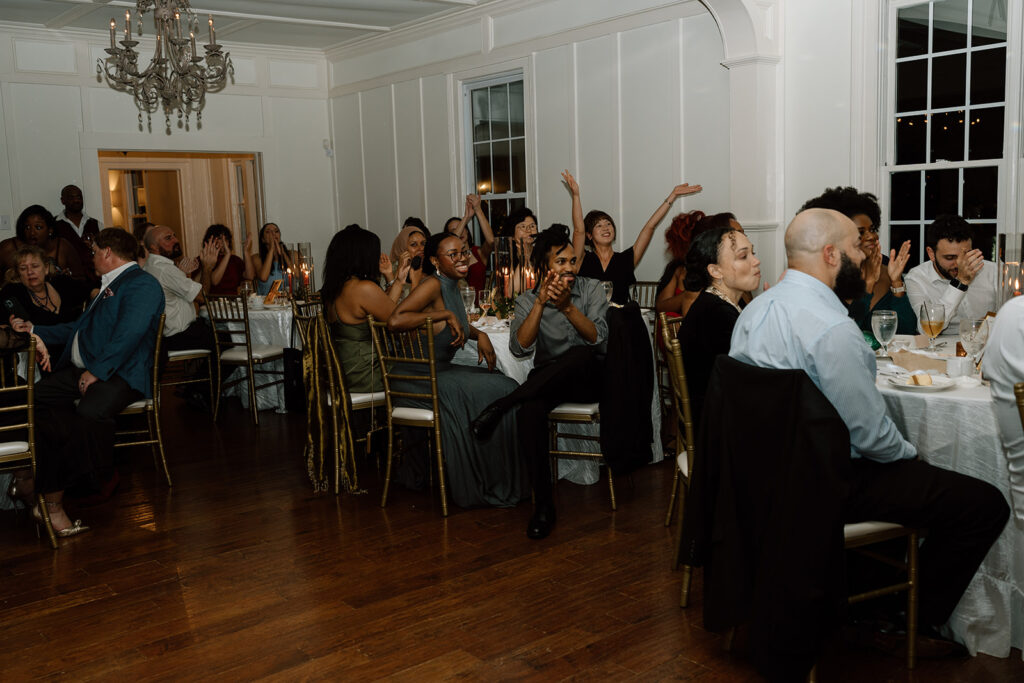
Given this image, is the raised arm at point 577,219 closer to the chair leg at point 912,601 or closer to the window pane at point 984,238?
the window pane at point 984,238

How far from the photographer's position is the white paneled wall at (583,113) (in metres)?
6.94

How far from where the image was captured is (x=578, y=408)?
436cm

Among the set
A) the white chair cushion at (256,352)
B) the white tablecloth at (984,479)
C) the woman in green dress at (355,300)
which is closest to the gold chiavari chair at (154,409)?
the woman in green dress at (355,300)

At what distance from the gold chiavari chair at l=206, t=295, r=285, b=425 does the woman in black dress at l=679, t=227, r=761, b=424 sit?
150 inches

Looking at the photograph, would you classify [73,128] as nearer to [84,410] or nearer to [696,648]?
[84,410]

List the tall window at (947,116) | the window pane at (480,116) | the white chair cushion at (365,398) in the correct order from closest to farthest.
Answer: the white chair cushion at (365,398) → the tall window at (947,116) → the window pane at (480,116)

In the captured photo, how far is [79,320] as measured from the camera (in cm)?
498

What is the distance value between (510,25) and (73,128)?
459cm

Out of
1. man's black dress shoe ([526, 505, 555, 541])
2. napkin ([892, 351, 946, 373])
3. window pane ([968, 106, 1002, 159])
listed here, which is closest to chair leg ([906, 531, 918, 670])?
napkin ([892, 351, 946, 373])

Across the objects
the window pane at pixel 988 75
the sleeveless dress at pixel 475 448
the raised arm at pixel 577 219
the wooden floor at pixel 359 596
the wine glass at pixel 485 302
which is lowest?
the wooden floor at pixel 359 596

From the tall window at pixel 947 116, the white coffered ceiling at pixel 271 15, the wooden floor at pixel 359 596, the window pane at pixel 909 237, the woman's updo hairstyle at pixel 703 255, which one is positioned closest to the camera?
the wooden floor at pixel 359 596

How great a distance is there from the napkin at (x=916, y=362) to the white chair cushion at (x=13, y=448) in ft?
11.9

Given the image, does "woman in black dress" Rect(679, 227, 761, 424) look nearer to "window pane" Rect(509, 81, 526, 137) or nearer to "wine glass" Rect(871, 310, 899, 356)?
"wine glass" Rect(871, 310, 899, 356)

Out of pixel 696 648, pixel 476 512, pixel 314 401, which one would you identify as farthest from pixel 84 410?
pixel 696 648
